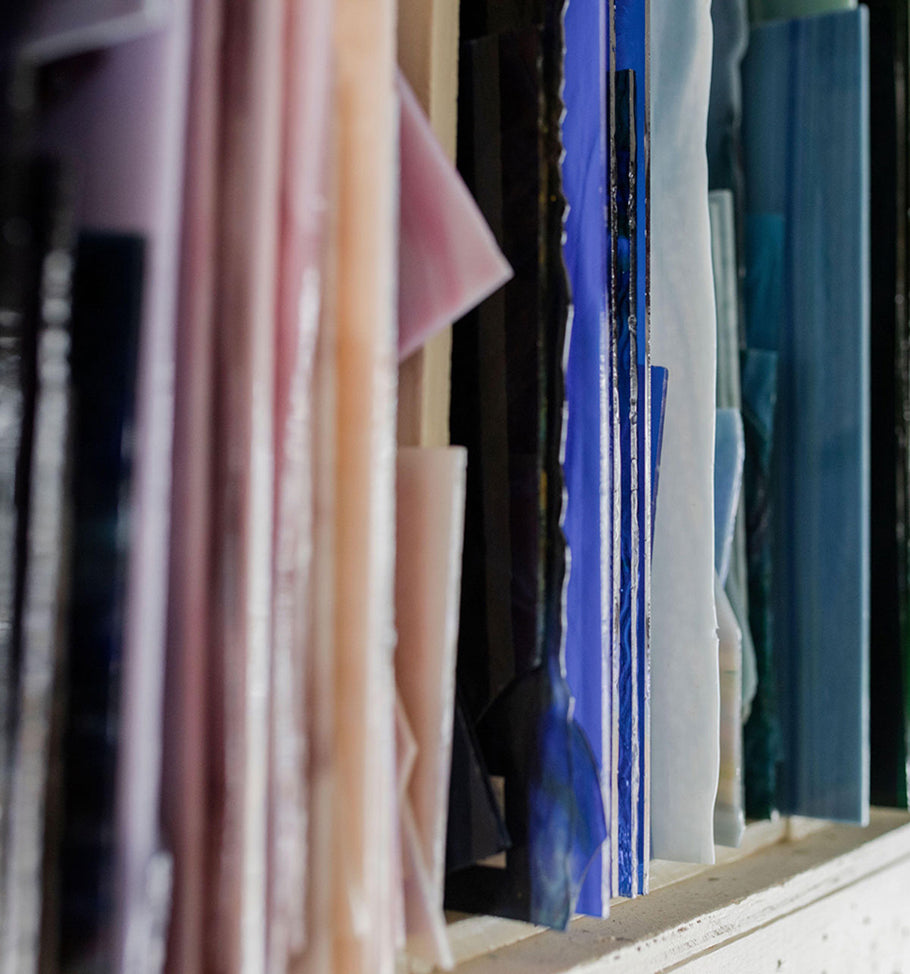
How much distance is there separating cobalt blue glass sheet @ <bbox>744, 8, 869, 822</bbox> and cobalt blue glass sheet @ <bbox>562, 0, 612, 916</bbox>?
0.87ft

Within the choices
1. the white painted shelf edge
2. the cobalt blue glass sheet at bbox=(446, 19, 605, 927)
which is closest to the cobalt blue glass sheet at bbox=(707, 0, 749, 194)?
the cobalt blue glass sheet at bbox=(446, 19, 605, 927)

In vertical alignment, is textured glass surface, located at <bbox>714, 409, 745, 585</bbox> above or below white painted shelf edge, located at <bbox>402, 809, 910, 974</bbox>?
above

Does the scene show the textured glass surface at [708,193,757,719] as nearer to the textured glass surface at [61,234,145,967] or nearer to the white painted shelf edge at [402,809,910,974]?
the white painted shelf edge at [402,809,910,974]

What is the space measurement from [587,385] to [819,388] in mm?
286

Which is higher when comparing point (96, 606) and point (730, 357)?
point (730, 357)

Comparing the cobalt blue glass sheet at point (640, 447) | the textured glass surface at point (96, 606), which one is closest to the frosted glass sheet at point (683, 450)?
the cobalt blue glass sheet at point (640, 447)

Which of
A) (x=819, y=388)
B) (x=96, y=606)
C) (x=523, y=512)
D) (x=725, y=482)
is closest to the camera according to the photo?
(x=96, y=606)

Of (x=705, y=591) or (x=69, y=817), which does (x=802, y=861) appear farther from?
(x=69, y=817)

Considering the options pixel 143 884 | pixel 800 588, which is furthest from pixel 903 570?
pixel 143 884

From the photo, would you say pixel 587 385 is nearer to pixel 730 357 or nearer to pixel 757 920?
pixel 730 357

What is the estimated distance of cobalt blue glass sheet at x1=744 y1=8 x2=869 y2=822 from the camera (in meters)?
0.63

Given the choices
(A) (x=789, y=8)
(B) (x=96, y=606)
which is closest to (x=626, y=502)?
(B) (x=96, y=606)

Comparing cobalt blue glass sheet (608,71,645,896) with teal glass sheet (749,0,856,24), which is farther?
teal glass sheet (749,0,856,24)

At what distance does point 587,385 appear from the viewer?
1.39ft
